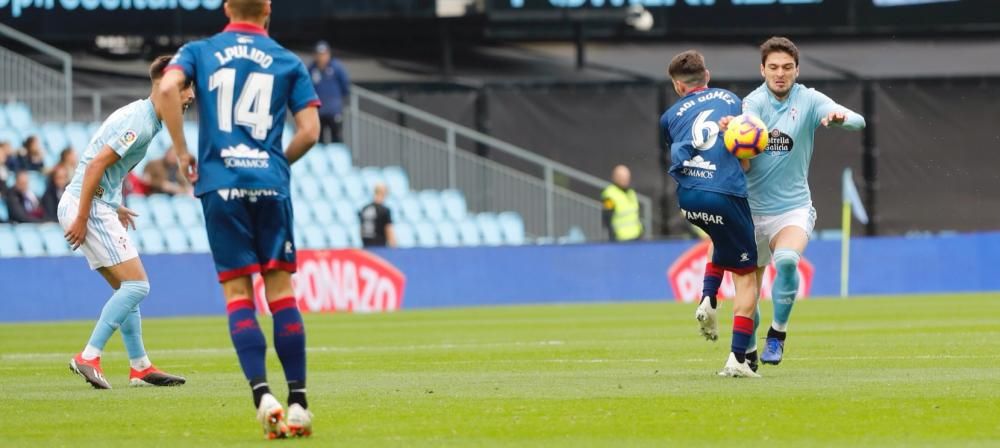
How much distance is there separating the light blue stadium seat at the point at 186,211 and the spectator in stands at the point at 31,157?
2208mm

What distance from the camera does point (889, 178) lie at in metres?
32.4

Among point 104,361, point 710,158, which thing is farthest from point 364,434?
point 104,361

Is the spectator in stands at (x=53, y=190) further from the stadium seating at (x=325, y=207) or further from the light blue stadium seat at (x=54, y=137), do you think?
the light blue stadium seat at (x=54, y=137)

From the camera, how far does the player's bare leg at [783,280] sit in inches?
445

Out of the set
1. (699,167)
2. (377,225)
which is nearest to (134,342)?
(699,167)

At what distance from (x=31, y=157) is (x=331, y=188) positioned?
508 centimetres

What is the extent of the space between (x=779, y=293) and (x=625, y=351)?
2.90 metres

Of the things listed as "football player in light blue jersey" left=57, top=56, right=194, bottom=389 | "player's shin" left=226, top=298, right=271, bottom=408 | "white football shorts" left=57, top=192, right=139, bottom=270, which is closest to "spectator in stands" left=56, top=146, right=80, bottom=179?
"football player in light blue jersey" left=57, top=56, right=194, bottom=389

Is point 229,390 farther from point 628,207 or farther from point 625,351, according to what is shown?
point 628,207

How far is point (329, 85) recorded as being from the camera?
28688 mm

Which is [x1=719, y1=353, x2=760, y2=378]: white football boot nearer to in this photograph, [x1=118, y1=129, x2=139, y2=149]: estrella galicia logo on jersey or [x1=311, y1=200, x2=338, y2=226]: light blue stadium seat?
[x1=118, y1=129, x2=139, y2=149]: estrella galicia logo on jersey

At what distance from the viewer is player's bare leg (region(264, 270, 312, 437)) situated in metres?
7.81

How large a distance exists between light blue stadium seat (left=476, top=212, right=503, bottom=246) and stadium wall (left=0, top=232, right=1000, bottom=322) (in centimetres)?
236

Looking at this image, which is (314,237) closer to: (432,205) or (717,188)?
(432,205)
